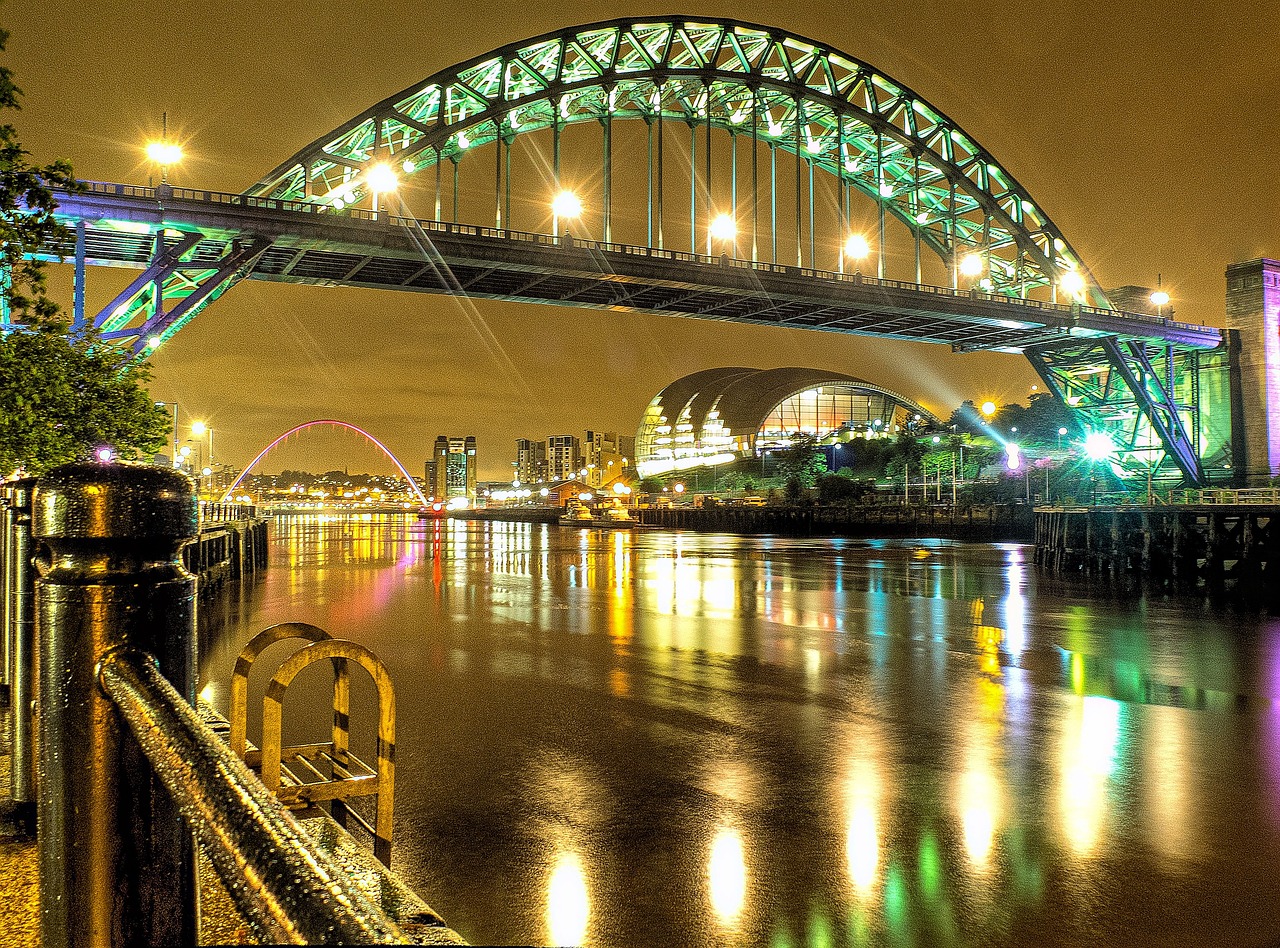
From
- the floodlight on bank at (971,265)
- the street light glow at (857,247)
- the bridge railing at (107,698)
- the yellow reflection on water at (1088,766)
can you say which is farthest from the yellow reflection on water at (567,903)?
the floodlight on bank at (971,265)

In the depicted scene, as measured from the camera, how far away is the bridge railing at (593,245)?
A: 38562 millimetres

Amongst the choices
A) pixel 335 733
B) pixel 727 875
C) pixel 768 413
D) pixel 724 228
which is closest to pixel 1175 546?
pixel 727 875

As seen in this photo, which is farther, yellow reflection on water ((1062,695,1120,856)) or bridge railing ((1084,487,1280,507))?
bridge railing ((1084,487,1280,507))

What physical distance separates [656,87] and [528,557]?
3088cm

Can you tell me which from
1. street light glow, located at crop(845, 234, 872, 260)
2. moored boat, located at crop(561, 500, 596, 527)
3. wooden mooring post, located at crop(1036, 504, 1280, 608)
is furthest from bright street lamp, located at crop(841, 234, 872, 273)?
moored boat, located at crop(561, 500, 596, 527)

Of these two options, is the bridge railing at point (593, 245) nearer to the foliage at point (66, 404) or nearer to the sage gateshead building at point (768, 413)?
the foliage at point (66, 404)

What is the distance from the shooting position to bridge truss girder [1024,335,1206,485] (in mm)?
58719

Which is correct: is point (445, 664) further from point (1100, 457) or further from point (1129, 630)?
point (1100, 457)

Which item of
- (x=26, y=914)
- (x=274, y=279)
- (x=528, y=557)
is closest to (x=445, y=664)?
(x=26, y=914)

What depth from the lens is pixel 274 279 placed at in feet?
158

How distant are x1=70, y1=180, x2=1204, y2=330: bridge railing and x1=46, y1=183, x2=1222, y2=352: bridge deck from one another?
10 cm

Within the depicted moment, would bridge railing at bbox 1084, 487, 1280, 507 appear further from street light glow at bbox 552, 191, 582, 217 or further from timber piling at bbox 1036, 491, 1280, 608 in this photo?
street light glow at bbox 552, 191, 582, 217

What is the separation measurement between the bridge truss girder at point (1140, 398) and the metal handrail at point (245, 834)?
63.9 metres

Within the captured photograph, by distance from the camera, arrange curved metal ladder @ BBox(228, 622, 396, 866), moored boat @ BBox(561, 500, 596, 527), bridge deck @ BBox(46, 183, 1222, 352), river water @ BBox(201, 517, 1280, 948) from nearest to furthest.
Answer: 1. curved metal ladder @ BBox(228, 622, 396, 866)
2. river water @ BBox(201, 517, 1280, 948)
3. bridge deck @ BBox(46, 183, 1222, 352)
4. moored boat @ BBox(561, 500, 596, 527)
